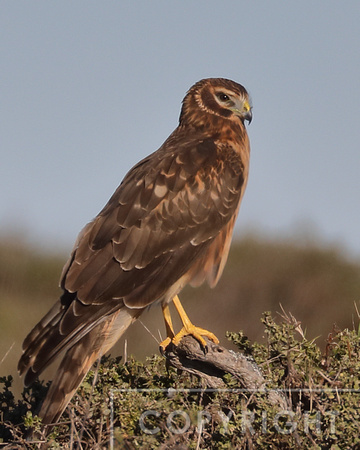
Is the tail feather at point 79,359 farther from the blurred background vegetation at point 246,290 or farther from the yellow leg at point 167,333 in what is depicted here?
the blurred background vegetation at point 246,290

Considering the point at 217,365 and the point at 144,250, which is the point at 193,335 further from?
the point at 144,250

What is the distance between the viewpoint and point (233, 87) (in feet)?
22.6

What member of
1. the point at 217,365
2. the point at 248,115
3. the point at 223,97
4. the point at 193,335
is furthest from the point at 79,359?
the point at 223,97

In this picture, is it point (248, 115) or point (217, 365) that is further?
point (248, 115)

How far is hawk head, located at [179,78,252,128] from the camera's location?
271 inches

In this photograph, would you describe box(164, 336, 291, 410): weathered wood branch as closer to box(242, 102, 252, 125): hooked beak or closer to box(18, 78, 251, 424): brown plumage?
box(18, 78, 251, 424): brown plumage

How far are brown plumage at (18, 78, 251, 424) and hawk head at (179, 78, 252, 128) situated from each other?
9cm

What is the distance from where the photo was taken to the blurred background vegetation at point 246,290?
1169 centimetres

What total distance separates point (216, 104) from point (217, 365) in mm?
2487

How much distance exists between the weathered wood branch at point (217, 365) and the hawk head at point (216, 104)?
80.2 inches

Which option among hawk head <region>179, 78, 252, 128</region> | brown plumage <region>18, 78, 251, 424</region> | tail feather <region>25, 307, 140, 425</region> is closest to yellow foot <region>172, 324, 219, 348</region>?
brown plumage <region>18, 78, 251, 424</region>

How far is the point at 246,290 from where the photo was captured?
507 inches

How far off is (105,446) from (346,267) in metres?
9.55

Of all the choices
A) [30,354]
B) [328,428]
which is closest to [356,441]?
[328,428]
